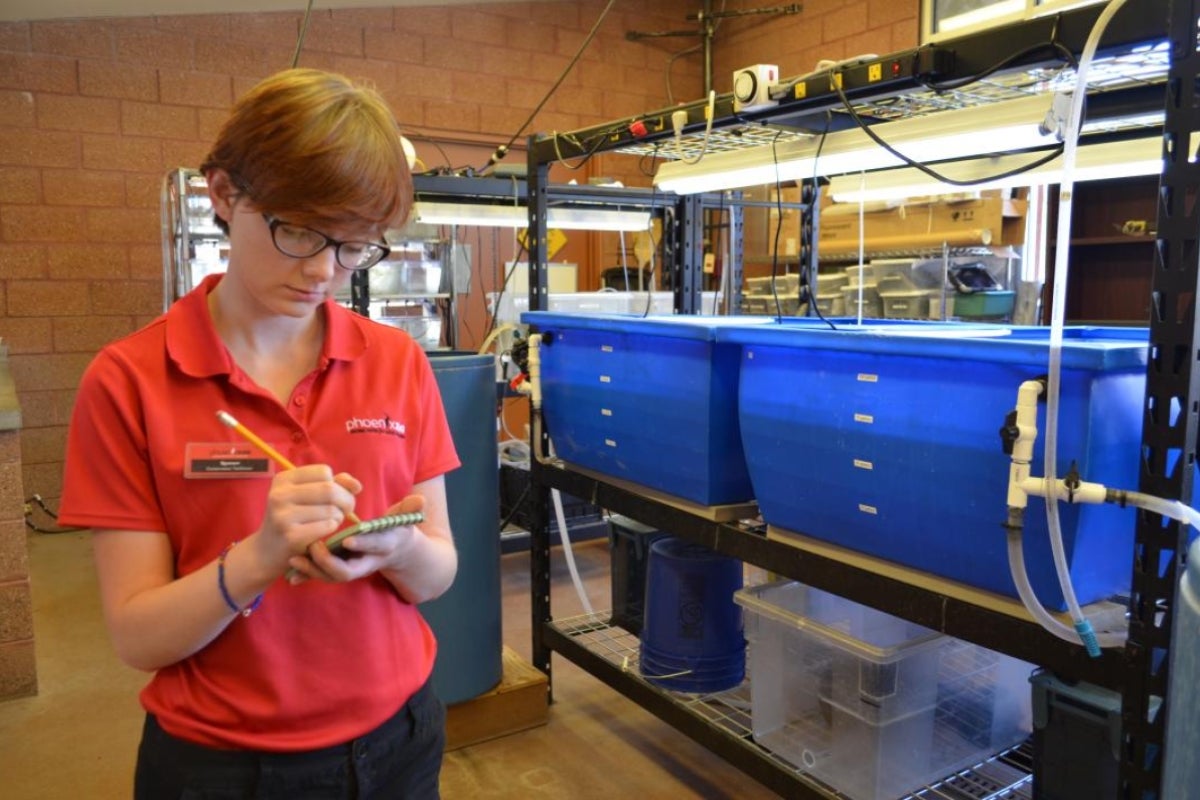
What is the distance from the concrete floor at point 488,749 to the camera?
2.08 m

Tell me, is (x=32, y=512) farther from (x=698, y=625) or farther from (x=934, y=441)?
(x=934, y=441)

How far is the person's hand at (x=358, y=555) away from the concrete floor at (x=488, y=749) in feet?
4.74

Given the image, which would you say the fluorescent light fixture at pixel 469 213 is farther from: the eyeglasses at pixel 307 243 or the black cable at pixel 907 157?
the eyeglasses at pixel 307 243

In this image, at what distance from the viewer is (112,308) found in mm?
4562

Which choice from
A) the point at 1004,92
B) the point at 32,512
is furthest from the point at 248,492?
the point at 32,512

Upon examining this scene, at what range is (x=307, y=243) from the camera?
0.84m

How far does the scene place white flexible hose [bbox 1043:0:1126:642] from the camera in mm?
1021

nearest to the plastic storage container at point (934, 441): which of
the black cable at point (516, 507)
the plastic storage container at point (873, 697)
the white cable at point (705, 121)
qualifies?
the plastic storage container at point (873, 697)

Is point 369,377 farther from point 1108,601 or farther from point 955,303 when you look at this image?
point 955,303

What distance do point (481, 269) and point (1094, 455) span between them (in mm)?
5007

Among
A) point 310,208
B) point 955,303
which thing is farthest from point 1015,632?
point 955,303

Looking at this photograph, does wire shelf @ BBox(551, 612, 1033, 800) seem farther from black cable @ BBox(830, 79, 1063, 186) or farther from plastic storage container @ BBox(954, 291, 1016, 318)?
plastic storage container @ BBox(954, 291, 1016, 318)

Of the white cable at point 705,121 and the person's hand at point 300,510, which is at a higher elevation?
the white cable at point 705,121

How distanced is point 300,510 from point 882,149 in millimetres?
1242
